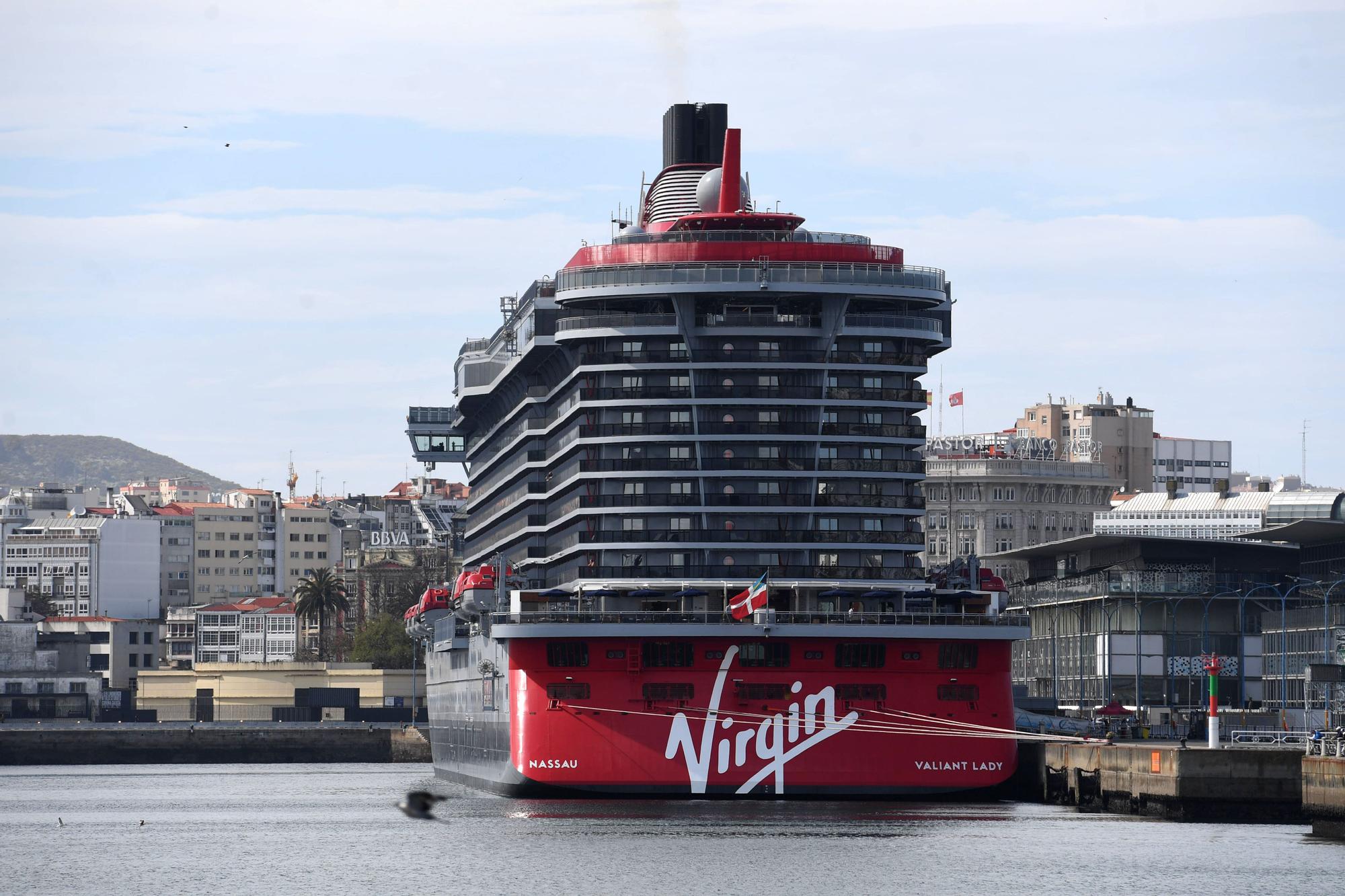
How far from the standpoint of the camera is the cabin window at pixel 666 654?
234ft

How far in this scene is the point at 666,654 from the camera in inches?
2808

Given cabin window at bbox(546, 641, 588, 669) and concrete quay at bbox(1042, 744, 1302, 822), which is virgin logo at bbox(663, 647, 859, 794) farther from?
concrete quay at bbox(1042, 744, 1302, 822)

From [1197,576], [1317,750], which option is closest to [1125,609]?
[1197,576]

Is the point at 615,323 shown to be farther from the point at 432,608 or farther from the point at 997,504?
the point at 997,504

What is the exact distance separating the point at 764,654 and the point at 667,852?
36.8ft

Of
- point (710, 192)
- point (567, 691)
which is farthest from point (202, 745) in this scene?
point (567, 691)

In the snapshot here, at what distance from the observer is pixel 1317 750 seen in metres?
65.0

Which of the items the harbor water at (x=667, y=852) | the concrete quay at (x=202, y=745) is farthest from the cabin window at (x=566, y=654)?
the concrete quay at (x=202, y=745)

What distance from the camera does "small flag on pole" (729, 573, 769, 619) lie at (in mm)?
69875

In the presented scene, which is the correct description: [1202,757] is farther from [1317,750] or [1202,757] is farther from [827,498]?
[827,498]

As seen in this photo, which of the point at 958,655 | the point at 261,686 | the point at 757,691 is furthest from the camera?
the point at 261,686

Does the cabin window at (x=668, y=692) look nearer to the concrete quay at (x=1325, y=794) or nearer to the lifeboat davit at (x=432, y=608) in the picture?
the concrete quay at (x=1325, y=794)

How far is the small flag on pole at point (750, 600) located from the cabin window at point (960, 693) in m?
6.36

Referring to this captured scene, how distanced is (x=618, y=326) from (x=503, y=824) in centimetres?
1759
